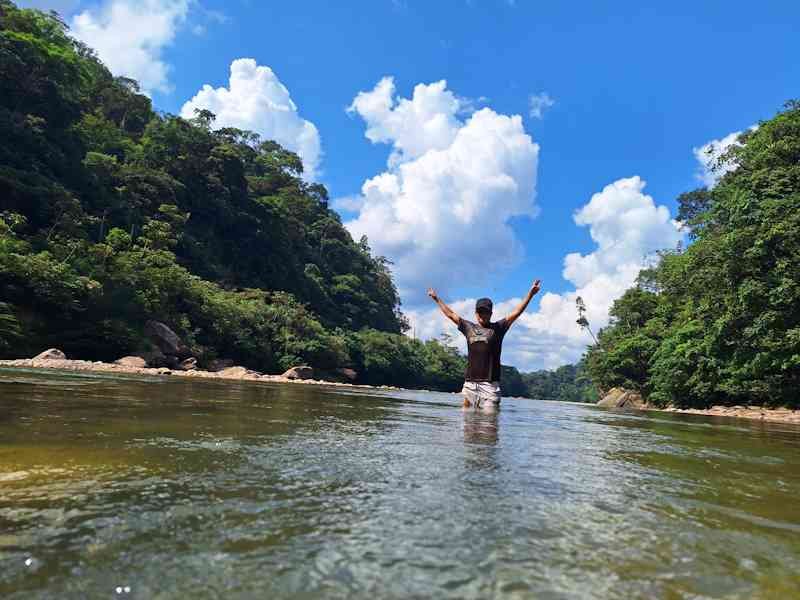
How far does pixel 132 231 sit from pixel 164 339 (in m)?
17.6

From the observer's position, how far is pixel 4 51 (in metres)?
43.5

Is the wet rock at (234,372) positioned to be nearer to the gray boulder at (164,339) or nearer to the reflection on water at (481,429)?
the gray boulder at (164,339)

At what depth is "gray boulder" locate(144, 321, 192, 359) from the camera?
3681 cm

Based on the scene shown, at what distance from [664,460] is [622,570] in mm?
3686

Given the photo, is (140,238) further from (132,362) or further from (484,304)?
(484,304)

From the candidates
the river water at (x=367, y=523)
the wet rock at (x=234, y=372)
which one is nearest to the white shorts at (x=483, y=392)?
the river water at (x=367, y=523)

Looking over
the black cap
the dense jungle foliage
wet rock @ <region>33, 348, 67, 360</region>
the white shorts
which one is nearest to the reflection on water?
the white shorts

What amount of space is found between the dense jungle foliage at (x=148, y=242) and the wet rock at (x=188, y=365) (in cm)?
256

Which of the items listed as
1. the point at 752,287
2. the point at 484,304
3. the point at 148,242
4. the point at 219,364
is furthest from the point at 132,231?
the point at 484,304

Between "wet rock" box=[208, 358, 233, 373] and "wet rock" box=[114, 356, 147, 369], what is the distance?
936 cm

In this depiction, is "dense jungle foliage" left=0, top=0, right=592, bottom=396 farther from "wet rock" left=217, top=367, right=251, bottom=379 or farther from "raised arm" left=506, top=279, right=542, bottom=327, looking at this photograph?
"raised arm" left=506, top=279, right=542, bottom=327

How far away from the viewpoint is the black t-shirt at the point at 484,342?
7.81 metres

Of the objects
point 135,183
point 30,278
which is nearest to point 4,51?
point 135,183

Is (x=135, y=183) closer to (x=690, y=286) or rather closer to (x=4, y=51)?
(x=4, y=51)
